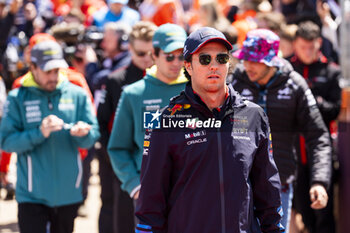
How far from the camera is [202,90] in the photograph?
3.46 metres

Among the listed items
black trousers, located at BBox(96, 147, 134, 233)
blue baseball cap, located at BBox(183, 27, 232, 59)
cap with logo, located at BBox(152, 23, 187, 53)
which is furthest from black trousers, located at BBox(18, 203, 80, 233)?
blue baseball cap, located at BBox(183, 27, 232, 59)

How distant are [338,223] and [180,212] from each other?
4.50 m

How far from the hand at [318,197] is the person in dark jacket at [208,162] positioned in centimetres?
134

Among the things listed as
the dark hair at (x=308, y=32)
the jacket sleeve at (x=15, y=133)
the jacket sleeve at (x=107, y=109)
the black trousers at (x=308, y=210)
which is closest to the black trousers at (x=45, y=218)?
the jacket sleeve at (x=15, y=133)

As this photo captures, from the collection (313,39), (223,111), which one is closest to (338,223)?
(313,39)

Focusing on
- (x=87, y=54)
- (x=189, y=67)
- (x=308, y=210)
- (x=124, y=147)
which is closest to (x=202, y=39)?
(x=189, y=67)

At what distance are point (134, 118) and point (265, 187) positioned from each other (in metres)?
1.95

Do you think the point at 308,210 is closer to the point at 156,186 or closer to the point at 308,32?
the point at 308,32

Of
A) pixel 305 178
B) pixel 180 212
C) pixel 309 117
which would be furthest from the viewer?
pixel 305 178

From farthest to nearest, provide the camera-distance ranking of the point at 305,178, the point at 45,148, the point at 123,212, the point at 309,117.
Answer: the point at 305,178
the point at 123,212
the point at 45,148
the point at 309,117

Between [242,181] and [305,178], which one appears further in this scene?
[305,178]

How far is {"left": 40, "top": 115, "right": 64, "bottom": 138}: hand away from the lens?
5309mm

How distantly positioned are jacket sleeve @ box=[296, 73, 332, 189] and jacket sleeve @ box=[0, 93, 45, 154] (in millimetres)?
2225

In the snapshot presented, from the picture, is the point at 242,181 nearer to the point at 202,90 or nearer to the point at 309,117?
the point at 202,90
